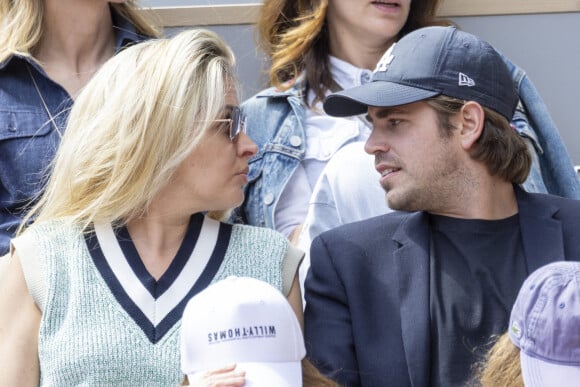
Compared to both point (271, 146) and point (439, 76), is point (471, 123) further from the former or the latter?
point (271, 146)

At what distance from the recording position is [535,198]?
8.93 feet

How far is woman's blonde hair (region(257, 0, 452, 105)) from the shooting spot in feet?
11.4

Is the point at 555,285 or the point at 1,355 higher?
the point at 555,285

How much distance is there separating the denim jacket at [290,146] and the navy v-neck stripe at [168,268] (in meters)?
0.68

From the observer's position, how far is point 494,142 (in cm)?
269

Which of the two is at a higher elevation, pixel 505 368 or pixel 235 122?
pixel 235 122

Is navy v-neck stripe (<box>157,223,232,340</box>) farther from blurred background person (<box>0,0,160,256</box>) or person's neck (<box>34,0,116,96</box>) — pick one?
person's neck (<box>34,0,116,96</box>)

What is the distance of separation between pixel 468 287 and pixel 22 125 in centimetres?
134

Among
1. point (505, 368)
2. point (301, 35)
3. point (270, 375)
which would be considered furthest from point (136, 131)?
point (301, 35)

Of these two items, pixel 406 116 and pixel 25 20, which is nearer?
pixel 406 116

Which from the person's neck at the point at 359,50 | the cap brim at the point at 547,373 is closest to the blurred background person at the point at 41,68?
the person's neck at the point at 359,50

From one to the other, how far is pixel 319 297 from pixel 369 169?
1.43ft

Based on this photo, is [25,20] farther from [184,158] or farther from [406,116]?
[406,116]

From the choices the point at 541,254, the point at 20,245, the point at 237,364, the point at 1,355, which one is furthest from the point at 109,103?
the point at 541,254
